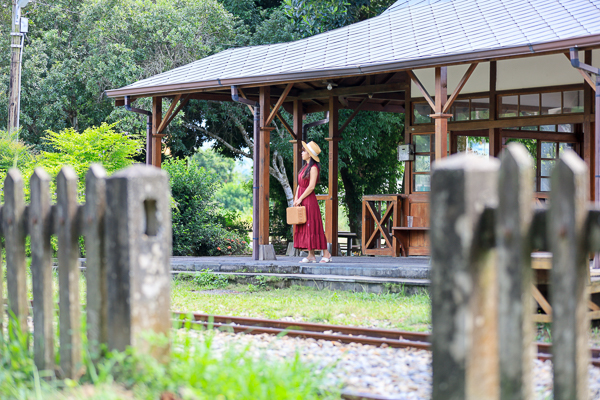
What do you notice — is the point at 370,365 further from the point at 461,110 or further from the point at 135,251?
the point at 461,110

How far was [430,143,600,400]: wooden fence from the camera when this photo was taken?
6.98 ft

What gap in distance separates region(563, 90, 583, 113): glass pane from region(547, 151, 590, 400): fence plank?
1008cm

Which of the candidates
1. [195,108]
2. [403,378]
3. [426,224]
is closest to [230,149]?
[195,108]

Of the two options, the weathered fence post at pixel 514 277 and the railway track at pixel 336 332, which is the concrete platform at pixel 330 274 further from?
the weathered fence post at pixel 514 277

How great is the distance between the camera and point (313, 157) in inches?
394

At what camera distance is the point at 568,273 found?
84.2 inches

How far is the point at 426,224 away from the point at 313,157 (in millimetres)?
3587

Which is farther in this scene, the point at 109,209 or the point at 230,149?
the point at 230,149

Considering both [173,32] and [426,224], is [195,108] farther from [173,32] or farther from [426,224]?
[426,224]

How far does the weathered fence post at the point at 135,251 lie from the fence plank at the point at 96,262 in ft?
0.34

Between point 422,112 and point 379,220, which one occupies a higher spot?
point 422,112

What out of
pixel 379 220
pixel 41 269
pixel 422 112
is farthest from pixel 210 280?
pixel 41 269

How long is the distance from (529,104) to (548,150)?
3.07 feet

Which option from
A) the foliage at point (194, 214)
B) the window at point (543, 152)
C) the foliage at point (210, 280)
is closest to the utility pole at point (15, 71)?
the foliage at point (194, 214)
